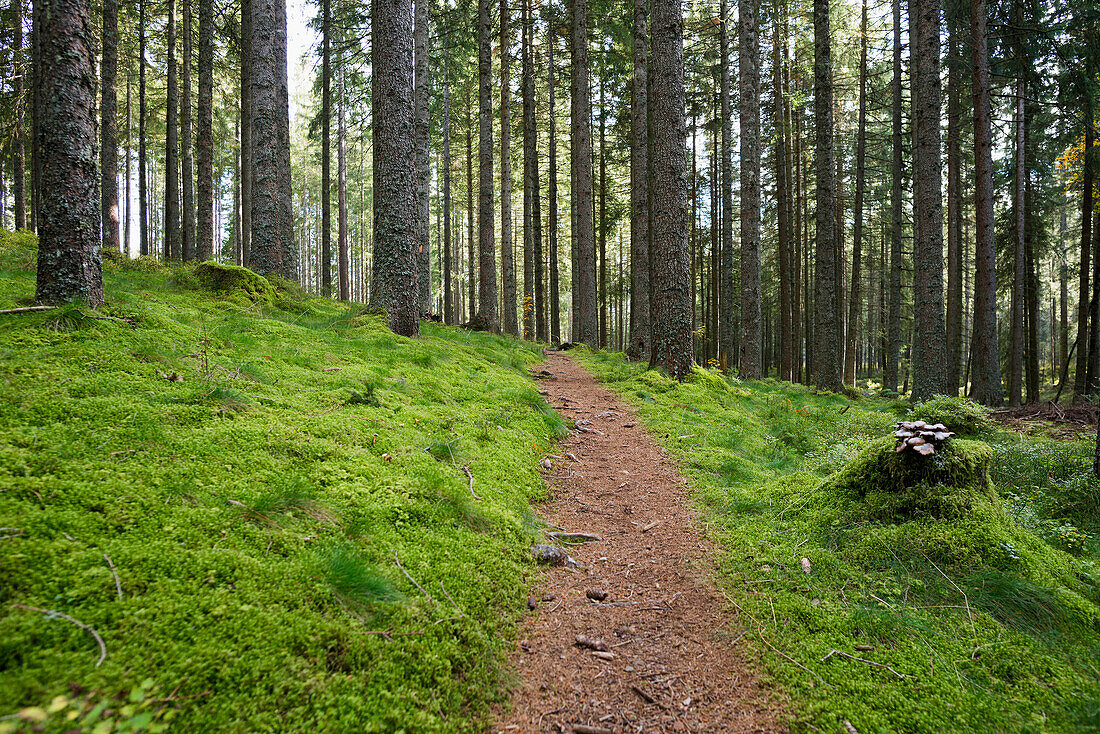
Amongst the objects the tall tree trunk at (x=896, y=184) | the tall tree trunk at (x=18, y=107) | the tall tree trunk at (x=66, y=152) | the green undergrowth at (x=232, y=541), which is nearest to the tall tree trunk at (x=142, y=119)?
the tall tree trunk at (x=18, y=107)

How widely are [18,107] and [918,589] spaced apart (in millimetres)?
25590

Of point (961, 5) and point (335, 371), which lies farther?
point (961, 5)

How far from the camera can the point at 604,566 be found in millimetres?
3527

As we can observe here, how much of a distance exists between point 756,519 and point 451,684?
2828mm

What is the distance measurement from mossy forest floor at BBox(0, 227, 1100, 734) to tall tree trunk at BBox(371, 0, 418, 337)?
354 centimetres

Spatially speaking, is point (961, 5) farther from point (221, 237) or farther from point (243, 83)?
point (221, 237)

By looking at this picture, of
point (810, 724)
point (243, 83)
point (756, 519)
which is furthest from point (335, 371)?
point (243, 83)

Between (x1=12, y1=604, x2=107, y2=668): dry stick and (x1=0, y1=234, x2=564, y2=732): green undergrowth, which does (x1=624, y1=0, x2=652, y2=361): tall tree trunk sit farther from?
(x1=12, y1=604, x2=107, y2=668): dry stick

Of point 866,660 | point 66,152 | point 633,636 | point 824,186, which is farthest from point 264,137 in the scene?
point 824,186

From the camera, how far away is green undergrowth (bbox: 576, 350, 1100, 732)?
206 cm

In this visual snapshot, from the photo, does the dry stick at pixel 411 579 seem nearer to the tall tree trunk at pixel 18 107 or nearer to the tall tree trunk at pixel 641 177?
the tall tree trunk at pixel 641 177

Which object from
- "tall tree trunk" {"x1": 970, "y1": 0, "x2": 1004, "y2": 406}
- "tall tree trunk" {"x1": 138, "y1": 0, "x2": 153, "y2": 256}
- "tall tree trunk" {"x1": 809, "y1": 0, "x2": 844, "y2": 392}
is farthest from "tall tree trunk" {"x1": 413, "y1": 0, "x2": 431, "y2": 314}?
"tall tree trunk" {"x1": 970, "y1": 0, "x2": 1004, "y2": 406}

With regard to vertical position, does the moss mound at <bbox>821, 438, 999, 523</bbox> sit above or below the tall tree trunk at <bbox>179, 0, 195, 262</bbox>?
below

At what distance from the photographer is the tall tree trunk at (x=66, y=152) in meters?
3.79
